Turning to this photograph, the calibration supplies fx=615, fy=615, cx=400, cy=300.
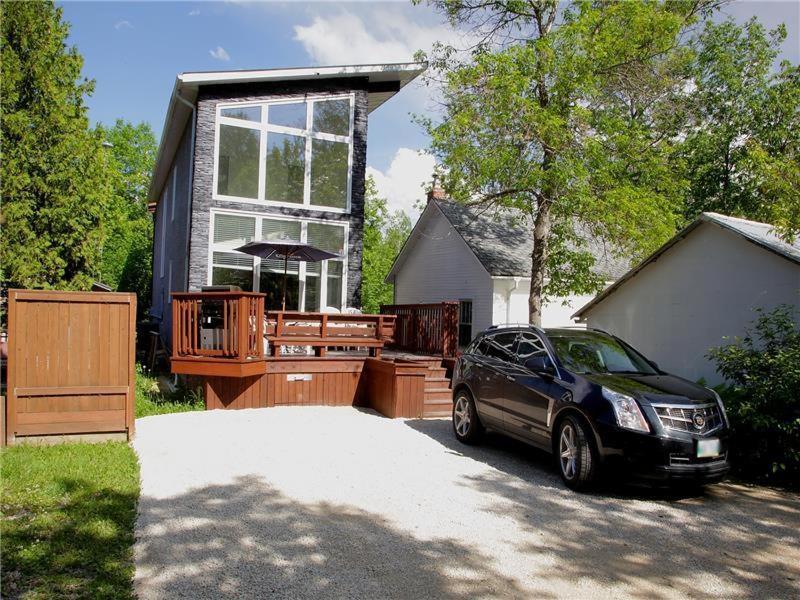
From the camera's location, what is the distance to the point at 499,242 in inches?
792

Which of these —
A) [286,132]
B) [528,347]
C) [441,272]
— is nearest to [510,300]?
[441,272]

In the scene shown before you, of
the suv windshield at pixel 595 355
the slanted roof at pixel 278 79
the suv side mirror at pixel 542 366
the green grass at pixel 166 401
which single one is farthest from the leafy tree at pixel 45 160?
the suv windshield at pixel 595 355

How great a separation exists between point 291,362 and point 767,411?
24.3 ft

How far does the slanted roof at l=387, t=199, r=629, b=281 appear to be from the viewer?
60.9 ft

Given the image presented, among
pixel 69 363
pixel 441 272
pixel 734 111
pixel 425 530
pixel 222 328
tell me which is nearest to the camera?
pixel 425 530

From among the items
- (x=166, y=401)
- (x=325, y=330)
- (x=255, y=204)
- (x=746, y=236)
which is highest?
(x=255, y=204)

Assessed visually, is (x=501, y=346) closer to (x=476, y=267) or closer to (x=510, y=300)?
(x=510, y=300)

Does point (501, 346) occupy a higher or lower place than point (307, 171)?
lower

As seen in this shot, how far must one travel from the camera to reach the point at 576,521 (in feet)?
17.6

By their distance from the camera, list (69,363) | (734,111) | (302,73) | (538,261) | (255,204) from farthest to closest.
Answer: (734,111) < (538,261) < (255,204) < (302,73) < (69,363)

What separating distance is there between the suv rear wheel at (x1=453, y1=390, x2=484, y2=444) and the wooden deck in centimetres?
170

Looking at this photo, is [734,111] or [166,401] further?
[734,111]

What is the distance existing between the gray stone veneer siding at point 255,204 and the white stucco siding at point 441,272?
5371 millimetres

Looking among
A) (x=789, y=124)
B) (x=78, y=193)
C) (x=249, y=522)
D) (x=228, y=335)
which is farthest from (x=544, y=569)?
(x=789, y=124)
